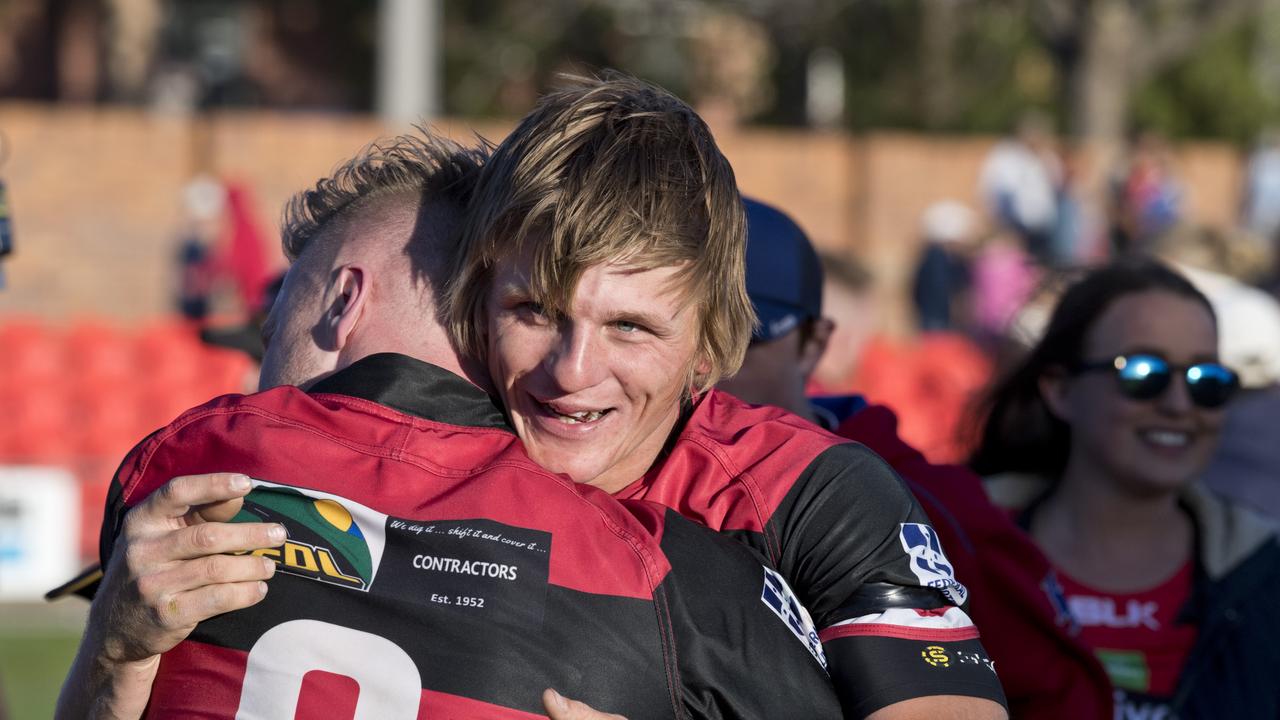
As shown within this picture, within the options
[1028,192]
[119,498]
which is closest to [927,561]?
[119,498]

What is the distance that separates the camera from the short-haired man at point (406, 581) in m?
1.92

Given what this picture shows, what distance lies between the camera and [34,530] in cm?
990

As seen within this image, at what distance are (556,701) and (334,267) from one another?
77cm

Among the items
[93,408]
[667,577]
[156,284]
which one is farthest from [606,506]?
[156,284]

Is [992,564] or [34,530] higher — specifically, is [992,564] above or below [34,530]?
above

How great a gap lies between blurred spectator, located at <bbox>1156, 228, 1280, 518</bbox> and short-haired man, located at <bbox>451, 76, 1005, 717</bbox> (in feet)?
7.94

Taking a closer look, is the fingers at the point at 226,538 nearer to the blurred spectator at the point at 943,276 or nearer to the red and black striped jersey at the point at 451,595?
the red and black striped jersey at the point at 451,595

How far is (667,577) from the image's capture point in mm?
1996

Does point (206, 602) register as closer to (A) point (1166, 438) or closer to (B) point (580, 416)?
(B) point (580, 416)

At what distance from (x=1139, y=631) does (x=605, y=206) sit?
2171 millimetres

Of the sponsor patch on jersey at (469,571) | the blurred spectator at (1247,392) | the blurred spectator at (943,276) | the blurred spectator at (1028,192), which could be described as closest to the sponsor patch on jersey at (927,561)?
the sponsor patch on jersey at (469,571)

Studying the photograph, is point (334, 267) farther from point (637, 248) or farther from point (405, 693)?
point (405, 693)

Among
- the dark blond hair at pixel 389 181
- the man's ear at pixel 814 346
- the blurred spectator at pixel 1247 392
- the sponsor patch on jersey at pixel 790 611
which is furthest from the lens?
the blurred spectator at pixel 1247 392

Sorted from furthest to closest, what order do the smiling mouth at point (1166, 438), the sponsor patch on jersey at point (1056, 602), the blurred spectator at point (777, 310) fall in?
1. the smiling mouth at point (1166, 438)
2. the blurred spectator at point (777, 310)
3. the sponsor patch on jersey at point (1056, 602)
